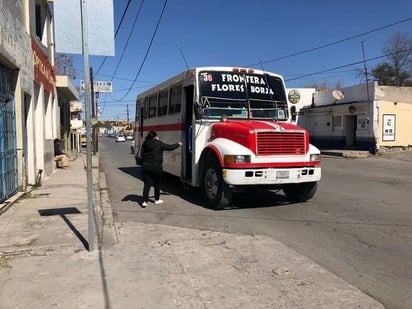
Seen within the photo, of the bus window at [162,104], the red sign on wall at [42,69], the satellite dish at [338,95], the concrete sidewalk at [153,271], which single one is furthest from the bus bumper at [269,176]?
the satellite dish at [338,95]

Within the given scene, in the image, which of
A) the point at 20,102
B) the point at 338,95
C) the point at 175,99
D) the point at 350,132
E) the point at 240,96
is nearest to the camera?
the point at 240,96

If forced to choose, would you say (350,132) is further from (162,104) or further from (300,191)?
(300,191)

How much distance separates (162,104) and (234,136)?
4456 millimetres

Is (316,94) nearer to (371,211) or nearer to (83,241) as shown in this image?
(371,211)

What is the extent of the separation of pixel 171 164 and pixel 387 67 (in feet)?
138

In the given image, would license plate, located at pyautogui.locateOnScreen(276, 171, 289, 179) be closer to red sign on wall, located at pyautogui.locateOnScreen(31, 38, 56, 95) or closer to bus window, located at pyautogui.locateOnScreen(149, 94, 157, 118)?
bus window, located at pyautogui.locateOnScreen(149, 94, 157, 118)

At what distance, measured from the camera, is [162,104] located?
12688 mm

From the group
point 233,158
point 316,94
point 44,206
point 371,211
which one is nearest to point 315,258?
point 233,158

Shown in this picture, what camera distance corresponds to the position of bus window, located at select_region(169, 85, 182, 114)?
430 inches

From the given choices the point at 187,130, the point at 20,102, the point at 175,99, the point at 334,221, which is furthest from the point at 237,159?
the point at 20,102

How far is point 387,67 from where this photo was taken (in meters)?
47.5

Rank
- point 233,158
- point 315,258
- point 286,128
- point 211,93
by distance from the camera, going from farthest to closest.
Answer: point 211,93, point 286,128, point 233,158, point 315,258

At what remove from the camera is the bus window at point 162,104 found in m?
12.3

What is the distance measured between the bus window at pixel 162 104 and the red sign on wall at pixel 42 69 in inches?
154
